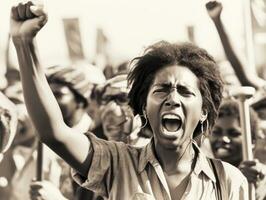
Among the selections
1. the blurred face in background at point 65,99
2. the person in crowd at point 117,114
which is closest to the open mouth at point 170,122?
the person in crowd at point 117,114

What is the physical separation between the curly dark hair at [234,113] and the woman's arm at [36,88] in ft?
3.81

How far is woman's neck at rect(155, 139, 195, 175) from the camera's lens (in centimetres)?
107

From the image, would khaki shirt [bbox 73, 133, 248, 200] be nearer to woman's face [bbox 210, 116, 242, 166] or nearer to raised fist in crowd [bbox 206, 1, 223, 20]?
raised fist in crowd [bbox 206, 1, 223, 20]

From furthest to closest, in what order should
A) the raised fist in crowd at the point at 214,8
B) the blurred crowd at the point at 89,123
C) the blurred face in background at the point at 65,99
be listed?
the blurred face in background at the point at 65,99 < the blurred crowd at the point at 89,123 < the raised fist in crowd at the point at 214,8

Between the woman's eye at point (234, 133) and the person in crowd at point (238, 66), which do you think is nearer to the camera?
the woman's eye at point (234, 133)

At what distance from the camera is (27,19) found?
972 millimetres

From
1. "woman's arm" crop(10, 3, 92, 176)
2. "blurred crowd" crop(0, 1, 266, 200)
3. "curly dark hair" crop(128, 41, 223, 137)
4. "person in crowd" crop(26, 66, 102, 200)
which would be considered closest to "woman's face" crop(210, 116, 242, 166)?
"blurred crowd" crop(0, 1, 266, 200)

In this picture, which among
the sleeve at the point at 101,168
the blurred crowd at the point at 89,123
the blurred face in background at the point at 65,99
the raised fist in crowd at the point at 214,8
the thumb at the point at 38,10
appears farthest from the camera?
the blurred face in background at the point at 65,99

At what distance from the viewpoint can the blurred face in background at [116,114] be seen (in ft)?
6.60

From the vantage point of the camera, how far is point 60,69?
235 cm

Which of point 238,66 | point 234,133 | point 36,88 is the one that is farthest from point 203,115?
point 238,66

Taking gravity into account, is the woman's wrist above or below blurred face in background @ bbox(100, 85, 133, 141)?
above

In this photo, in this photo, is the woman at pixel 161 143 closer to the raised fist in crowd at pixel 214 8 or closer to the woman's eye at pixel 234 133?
the raised fist in crowd at pixel 214 8

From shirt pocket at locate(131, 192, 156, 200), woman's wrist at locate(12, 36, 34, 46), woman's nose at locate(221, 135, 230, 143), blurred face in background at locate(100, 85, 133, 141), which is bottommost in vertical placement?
woman's nose at locate(221, 135, 230, 143)
